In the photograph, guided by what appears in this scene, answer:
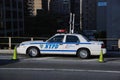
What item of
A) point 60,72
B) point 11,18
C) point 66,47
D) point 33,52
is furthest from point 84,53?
point 11,18

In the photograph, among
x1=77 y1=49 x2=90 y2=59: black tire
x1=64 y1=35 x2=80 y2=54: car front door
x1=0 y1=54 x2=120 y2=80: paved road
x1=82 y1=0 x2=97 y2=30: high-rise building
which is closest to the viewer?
x1=0 y1=54 x2=120 y2=80: paved road

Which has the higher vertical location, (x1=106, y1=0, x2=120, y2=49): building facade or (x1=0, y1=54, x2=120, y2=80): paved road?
(x1=106, y1=0, x2=120, y2=49): building facade

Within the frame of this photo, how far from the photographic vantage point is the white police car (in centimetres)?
1938

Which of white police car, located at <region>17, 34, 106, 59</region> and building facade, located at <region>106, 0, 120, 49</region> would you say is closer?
white police car, located at <region>17, 34, 106, 59</region>

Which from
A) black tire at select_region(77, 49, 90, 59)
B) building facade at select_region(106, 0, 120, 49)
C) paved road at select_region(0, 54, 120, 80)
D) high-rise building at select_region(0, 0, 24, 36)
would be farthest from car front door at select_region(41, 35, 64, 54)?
high-rise building at select_region(0, 0, 24, 36)

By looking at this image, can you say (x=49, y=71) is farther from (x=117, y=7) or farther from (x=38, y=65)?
(x=117, y=7)

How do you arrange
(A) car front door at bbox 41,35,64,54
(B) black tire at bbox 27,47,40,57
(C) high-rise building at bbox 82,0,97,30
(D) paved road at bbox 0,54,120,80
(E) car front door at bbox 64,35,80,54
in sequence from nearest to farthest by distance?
(D) paved road at bbox 0,54,120,80 < (E) car front door at bbox 64,35,80,54 < (A) car front door at bbox 41,35,64,54 < (B) black tire at bbox 27,47,40,57 < (C) high-rise building at bbox 82,0,97,30

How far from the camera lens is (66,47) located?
19672mm

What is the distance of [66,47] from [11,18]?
95.4m

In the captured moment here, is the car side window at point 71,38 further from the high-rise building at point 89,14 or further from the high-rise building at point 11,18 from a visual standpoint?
the high-rise building at point 89,14

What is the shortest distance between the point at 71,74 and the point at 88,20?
4597 inches

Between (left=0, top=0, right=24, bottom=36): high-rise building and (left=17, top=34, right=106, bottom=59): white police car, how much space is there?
83398 millimetres

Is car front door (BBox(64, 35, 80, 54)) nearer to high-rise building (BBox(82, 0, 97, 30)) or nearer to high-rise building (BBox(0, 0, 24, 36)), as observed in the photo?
high-rise building (BBox(0, 0, 24, 36))

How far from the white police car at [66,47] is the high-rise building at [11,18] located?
83398mm
